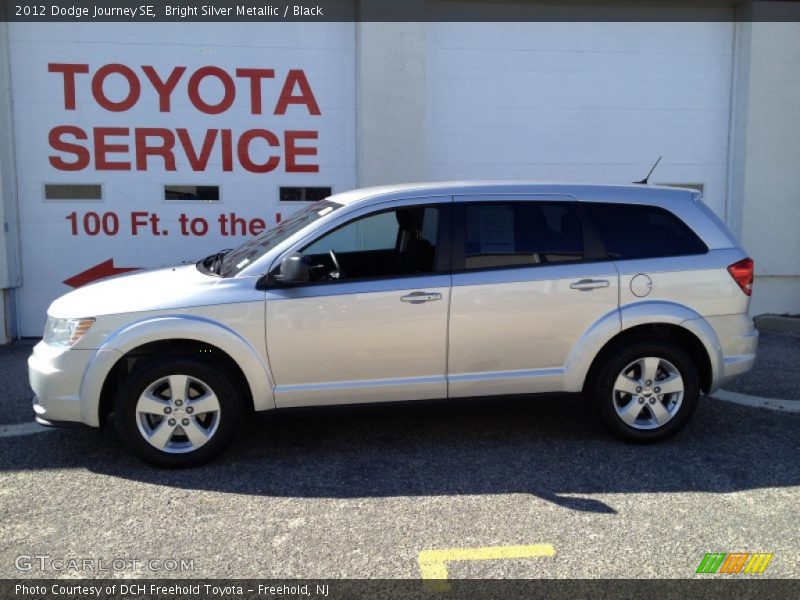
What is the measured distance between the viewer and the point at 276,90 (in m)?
8.45

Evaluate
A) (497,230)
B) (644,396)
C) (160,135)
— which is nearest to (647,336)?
(644,396)

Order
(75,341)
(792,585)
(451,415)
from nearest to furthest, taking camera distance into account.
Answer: (792,585) → (75,341) → (451,415)

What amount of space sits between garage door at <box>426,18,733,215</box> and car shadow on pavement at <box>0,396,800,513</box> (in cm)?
425

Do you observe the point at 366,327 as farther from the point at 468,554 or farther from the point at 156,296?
the point at 468,554

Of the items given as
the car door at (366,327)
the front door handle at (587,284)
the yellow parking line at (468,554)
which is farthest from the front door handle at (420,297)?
the yellow parking line at (468,554)

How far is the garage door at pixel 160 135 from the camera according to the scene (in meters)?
8.11

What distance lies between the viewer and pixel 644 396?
4.88 meters

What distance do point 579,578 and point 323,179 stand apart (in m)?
6.22

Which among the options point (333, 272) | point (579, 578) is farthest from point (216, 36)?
point (579, 578)

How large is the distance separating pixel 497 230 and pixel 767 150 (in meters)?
6.02

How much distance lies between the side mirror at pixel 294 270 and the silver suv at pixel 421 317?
0.04ft

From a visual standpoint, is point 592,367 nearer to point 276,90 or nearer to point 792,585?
point 792,585

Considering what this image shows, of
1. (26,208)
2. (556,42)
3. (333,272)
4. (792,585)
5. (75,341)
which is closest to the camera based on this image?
(792,585)

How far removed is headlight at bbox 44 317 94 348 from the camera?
4379mm
